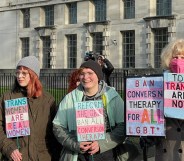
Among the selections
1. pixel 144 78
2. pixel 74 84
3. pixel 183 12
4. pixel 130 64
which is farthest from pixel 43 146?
pixel 130 64

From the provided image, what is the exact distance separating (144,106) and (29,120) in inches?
51.9

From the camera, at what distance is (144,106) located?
5020 millimetres

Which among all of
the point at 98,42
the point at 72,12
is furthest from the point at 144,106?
the point at 72,12

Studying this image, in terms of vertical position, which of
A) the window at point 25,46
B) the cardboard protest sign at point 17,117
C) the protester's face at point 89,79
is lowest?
the cardboard protest sign at point 17,117

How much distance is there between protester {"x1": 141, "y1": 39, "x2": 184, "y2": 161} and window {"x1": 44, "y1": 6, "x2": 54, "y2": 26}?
35.0 meters

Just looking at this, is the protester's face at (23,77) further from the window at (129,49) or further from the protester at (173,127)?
the window at (129,49)

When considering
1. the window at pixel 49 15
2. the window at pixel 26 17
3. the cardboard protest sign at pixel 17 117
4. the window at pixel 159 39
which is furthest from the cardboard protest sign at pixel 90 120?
the window at pixel 26 17

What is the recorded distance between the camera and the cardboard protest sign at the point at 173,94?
4793 mm

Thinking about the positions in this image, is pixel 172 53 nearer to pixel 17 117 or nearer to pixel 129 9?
pixel 17 117

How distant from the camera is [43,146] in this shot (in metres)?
5.19

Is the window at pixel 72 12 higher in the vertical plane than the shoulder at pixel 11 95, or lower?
higher

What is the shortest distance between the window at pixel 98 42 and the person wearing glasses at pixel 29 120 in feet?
99.1

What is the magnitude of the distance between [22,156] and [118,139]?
108 cm

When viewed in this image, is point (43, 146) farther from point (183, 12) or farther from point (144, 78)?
point (183, 12)
